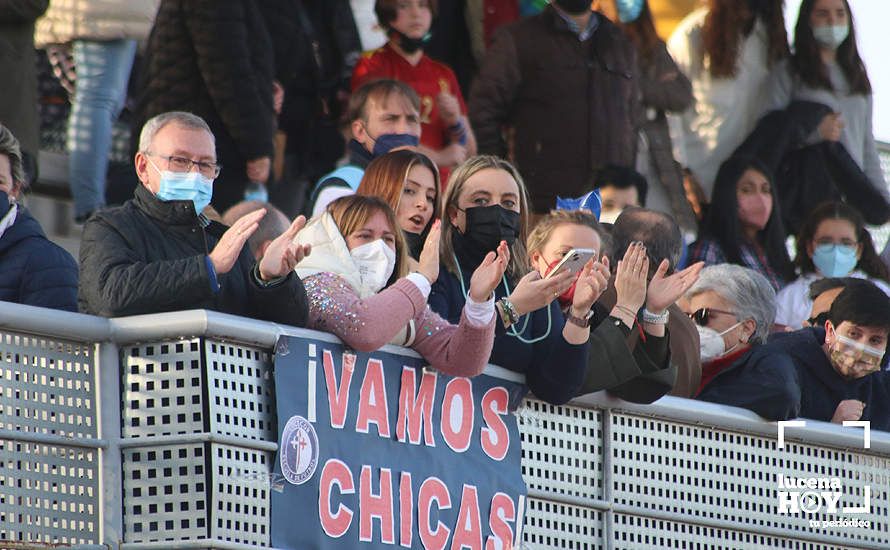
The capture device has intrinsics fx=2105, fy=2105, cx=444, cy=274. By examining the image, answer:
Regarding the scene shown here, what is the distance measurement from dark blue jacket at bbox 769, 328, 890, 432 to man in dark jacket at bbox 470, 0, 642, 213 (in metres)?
2.15

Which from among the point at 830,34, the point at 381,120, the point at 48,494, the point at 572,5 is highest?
the point at 830,34

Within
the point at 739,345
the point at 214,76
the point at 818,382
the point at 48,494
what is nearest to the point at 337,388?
the point at 48,494

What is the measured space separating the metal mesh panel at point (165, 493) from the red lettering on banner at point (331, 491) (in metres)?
0.50

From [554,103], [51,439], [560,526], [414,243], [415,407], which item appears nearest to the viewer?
[51,439]

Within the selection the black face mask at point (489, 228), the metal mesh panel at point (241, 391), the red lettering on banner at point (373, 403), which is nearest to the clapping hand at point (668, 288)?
the black face mask at point (489, 228)

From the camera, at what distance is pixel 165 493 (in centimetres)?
629

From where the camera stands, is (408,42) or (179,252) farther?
(408,42)

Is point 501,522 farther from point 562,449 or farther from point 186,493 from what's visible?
point 186,493

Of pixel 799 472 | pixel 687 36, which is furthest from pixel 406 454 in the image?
pixel 687 36

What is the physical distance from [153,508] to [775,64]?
7.45 m

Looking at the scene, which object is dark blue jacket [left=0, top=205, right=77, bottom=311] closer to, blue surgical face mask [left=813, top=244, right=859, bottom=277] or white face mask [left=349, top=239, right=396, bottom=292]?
white face mask [left=349, top=239, right=396, bottom=292]

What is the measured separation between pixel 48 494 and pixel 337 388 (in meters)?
1.04

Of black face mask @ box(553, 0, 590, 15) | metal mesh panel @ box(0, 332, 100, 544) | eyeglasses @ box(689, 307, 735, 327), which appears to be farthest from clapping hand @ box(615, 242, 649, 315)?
black face mask @ box(553, 0, 590, 15)

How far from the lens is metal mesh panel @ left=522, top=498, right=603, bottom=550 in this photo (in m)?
7.46
